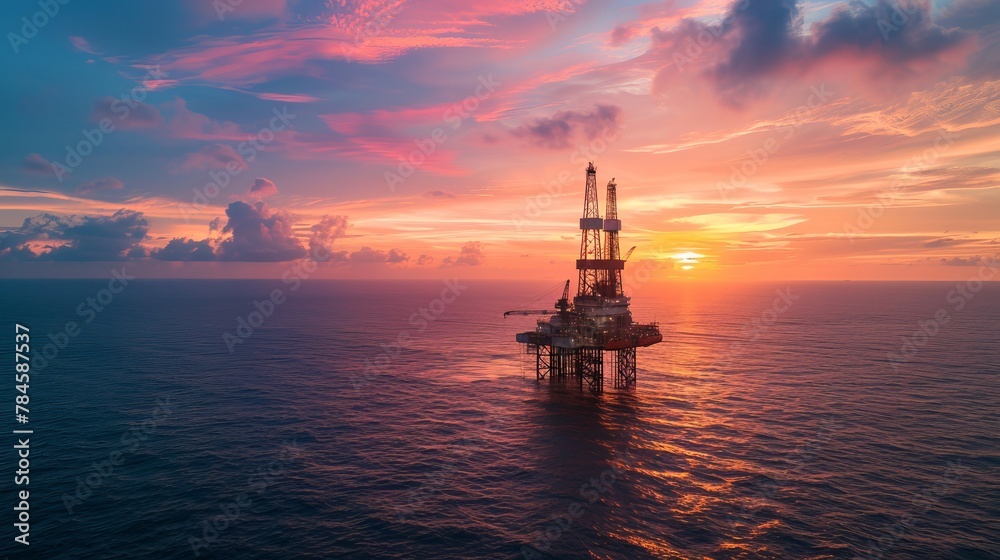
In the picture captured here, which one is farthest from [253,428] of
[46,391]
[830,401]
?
[830,401]

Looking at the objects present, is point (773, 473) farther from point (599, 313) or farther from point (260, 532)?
point (260, 532)

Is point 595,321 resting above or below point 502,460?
above

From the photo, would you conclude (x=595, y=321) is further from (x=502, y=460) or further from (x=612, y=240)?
(x=502, y=460)

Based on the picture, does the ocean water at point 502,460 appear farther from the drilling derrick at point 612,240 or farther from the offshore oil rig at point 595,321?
the drilling derrick at point 612,240

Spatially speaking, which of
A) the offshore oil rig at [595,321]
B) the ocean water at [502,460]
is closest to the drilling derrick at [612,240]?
the offshore oil rig at [595,321]

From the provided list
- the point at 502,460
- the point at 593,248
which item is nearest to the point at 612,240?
the point at 593,248

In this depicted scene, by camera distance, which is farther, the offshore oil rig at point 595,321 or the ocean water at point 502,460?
the offshore oil rig at point 595,321
